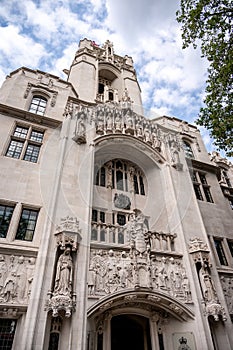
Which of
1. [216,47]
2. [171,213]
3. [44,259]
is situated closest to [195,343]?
[171,213]

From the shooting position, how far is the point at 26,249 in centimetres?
943

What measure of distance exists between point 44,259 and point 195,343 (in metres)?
7.13

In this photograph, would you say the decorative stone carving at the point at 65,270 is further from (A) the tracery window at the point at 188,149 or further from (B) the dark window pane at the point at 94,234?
(A) the tracery window at the point at 188,149

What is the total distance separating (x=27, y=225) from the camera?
1079 cm

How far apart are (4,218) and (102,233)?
4.77m

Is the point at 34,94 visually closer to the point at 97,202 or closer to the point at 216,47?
the point at 97,202

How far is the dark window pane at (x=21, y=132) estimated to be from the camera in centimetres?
1423

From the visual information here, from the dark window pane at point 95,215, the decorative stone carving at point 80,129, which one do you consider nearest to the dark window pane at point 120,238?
the dark window pane at point 95,215

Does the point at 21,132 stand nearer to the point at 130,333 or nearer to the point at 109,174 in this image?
the point at 109,174

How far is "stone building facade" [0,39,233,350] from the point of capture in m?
8.36

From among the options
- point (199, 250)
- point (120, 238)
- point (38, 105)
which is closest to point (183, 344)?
point (199, 250)

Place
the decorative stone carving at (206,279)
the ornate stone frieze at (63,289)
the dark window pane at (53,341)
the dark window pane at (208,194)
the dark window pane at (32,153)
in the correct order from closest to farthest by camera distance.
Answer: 1. the dark window pane at (53,341)
2. the ornate stone frieze at (63,289)
3. the decorative stone carving at (206,279)
4. the dark window pane at (32,153)
5. the dark window pane at (208,194)

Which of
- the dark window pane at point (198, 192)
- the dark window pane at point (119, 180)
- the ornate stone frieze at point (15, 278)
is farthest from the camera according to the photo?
the dark window pane at point (198, 192)

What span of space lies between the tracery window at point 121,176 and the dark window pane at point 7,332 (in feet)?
27.6
